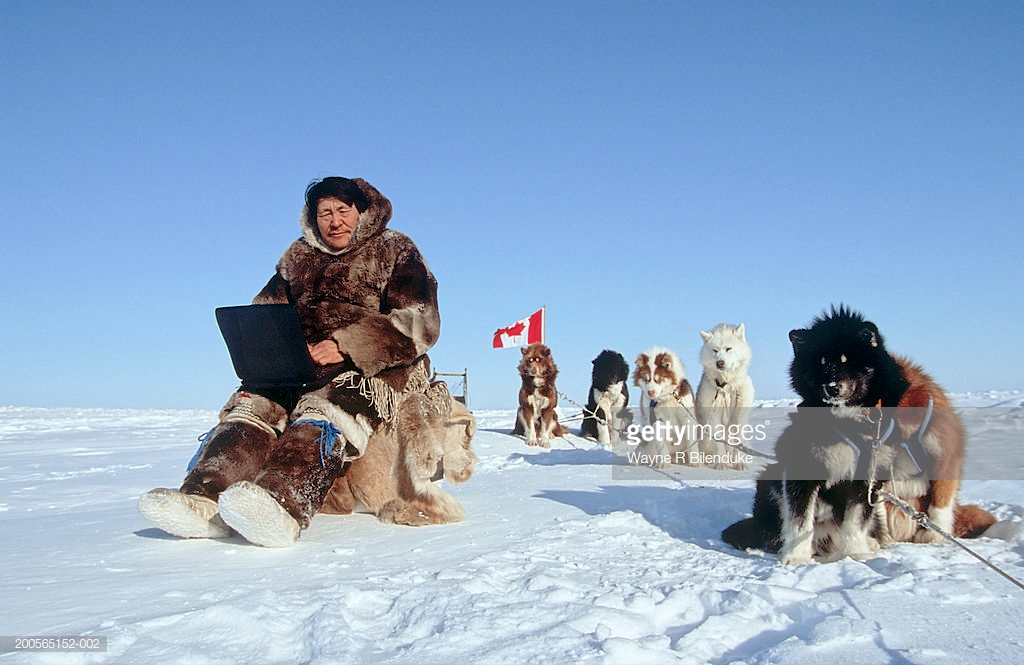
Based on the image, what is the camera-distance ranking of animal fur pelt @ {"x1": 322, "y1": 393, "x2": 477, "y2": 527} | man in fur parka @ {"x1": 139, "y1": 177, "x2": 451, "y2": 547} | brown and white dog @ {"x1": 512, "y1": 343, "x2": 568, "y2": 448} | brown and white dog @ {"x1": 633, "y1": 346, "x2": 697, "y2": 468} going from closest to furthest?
man in fur parka @ {"x1": 139, "y1": 177, "x2": 451, "y2": 547} → animal fur pelt @ {"x1": 322, "y1": 393, "x2": 477, "y2": 527} → brown and white dog @ {"x1": 633, "y1": 346, "x2": 697, "y2": 468} → brown and white dog @ {"x1": 512, "y1": 343, "x2": 568, "y2": 448}

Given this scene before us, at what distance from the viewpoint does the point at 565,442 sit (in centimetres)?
1362

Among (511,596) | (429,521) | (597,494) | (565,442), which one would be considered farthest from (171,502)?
(565,442)

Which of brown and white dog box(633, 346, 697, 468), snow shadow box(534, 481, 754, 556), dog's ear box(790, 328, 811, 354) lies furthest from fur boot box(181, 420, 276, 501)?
brown and white dog box(633, 346, 697, 468)

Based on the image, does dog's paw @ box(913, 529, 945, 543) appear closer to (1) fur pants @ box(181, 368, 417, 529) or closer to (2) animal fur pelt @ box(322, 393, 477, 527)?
(2) animal fur pelt @ box(322, 393, 477, 527)

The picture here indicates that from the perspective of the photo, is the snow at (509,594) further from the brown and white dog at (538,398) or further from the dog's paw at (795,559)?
the brown and white dog at (538,398)

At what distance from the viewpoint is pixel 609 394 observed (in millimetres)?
14172

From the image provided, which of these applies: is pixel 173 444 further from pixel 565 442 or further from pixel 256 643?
pixel 256 643

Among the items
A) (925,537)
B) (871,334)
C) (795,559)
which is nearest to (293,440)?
(795,559)

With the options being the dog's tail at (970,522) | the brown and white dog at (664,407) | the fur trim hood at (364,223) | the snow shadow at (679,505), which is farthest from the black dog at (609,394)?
the fur trim hood at (364,223)

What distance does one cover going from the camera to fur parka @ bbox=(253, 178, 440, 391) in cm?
380

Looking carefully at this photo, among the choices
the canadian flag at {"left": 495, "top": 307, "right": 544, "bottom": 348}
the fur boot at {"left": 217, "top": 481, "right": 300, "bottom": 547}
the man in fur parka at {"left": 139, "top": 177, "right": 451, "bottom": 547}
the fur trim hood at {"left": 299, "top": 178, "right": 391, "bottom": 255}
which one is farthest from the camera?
the canadian flag at {"left": 495, "top": 307, "right": 544, "bottom": 348}

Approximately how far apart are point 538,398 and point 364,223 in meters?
9.60

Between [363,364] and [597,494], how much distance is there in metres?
2.17

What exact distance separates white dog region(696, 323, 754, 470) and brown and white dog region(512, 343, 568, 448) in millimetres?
4083
